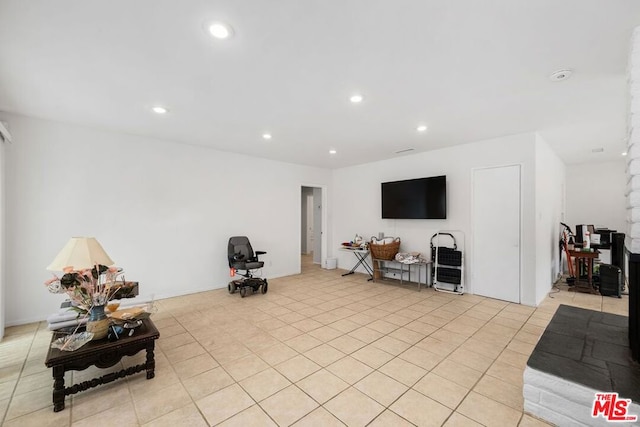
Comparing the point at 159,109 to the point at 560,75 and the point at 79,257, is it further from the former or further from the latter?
the point at 560,75

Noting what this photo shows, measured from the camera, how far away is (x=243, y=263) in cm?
481

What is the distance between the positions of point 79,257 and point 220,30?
6.92ft

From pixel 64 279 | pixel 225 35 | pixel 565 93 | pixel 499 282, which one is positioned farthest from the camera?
pixel 499 282

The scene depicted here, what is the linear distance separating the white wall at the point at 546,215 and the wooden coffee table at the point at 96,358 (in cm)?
519

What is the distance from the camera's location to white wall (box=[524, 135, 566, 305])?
425 centimetres

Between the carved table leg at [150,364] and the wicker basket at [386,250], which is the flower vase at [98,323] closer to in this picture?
the carved table leg at [150,364]

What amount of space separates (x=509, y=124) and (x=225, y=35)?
3896 mm

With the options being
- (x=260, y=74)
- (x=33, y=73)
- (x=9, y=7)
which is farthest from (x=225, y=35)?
(x=33, y=73)

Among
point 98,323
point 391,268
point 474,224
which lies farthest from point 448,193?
point 98,323

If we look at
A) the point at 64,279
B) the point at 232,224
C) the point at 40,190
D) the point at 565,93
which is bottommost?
the point at 64,279

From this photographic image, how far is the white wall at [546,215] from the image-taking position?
13.9ft

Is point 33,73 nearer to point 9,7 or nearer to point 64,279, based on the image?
point 9,7

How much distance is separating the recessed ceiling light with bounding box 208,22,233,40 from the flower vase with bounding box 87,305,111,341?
238 cm

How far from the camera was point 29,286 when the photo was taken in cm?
361
